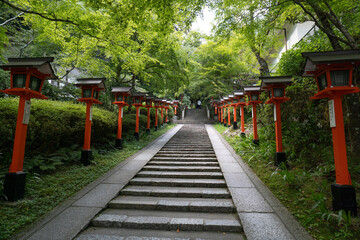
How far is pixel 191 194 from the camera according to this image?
4516 mm

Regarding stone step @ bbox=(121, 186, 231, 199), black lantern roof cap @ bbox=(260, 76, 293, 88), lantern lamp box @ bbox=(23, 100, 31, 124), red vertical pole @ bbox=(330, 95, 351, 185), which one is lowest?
stone step @ bbox=(121, 186, 231, 199)

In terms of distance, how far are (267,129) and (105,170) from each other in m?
6.82

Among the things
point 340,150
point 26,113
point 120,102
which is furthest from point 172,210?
point 120,102

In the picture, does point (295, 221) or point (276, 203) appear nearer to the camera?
point (295, 221)

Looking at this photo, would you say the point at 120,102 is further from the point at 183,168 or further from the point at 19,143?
the point at 19,143

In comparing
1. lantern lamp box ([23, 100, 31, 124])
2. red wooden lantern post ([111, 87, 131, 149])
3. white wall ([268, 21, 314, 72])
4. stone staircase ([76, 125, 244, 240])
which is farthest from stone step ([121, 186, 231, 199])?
white wall ([268, 21, 314, 72])

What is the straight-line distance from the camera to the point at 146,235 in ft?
10.4

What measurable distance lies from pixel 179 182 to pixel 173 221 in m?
1.69

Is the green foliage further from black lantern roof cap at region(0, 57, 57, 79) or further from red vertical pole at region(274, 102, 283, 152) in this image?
red vertical pole at region(274, 102, 283, 152)

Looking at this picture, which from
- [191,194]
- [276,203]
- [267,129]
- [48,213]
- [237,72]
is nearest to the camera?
[48,213]

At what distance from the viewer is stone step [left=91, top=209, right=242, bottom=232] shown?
10.8 feet

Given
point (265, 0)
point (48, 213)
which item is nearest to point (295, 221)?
point (48, 213)

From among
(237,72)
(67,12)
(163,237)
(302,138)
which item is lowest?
(163,237)

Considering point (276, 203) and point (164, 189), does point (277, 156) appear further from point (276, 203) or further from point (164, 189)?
point (164, 189)
